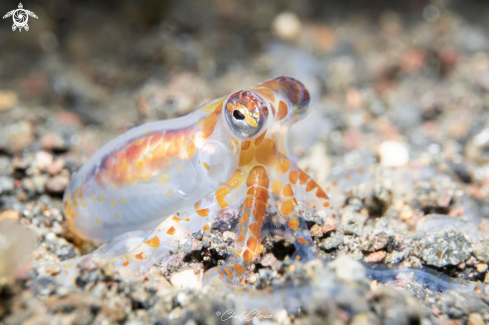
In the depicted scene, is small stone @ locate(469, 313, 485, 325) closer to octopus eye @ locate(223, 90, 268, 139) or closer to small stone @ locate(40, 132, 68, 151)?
octopus eye @ locate(223, 90, 268, 139)

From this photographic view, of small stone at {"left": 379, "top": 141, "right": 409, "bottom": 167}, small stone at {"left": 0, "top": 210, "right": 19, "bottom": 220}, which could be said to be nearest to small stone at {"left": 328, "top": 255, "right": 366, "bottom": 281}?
small stone at {"left": 379, "top": 141, "right": 409, "bottom": 167}

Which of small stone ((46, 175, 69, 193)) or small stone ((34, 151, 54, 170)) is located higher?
small stone ((34, 151, 54, 170))

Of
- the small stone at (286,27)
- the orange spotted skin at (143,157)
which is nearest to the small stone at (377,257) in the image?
the orange spotted skin at (143,157)

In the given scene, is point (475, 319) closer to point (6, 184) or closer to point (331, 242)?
point (331, 242)

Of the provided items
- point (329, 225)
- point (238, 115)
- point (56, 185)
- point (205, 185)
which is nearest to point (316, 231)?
point (329, 225)

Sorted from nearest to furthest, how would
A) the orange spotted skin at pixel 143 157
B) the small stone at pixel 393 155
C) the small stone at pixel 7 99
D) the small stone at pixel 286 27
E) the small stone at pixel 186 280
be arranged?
1. the small stone at pixel 186 280
2. the orange spotted skin at pixel 143 157
3. the small stone at pixel 393 155
4. the small stone at pixel 7 99
5. the small stone at pixel 286 27

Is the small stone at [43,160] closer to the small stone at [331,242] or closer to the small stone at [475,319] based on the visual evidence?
the small stone at [331,242]
